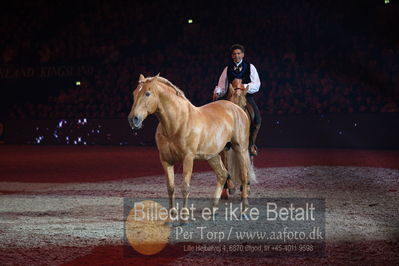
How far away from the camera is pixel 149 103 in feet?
17.1

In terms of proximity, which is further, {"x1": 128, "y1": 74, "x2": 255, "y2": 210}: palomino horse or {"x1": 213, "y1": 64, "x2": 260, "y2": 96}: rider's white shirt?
{"x1": 213, "y1": 64, "x2": 260, "y2": 96}: rider's white shirt

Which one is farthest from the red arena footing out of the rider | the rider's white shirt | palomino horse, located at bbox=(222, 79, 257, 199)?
the rider's white shirt

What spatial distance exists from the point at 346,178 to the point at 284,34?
10.2 metres

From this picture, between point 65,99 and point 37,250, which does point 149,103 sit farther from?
point 65,99

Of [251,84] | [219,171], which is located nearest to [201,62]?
[251,84]

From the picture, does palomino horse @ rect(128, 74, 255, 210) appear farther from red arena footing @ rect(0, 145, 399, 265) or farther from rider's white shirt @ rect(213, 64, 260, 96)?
rider's white shirt @ rect(213, 64, 260, 96)

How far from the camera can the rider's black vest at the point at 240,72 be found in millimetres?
7277

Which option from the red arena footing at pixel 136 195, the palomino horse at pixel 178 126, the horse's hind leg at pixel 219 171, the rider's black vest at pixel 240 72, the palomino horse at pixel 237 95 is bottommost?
the red arena footing at pixel 136 195

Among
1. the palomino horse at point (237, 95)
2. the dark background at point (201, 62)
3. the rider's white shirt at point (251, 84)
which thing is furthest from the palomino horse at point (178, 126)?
the dark background at point (201, 62)

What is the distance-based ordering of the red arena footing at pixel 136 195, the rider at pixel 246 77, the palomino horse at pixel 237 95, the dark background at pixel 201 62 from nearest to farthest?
the red arena footing at pixel 136 195
the palomino horse at pixel 237 95
the rider at pixel 246 77
the dark background at pixel 201 62

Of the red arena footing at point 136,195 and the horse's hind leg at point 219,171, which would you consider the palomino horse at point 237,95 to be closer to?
the horse's hind leg at point 219,171

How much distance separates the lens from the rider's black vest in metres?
7.28

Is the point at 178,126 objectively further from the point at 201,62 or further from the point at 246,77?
the point at 201,62

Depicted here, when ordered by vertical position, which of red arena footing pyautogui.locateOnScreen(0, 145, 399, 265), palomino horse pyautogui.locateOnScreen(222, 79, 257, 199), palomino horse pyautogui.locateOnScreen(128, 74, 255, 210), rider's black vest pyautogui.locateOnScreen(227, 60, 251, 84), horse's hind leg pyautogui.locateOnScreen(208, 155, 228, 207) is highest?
rider's black vest pyautogui.locateOnScreen(227, 60, 251, 84)
